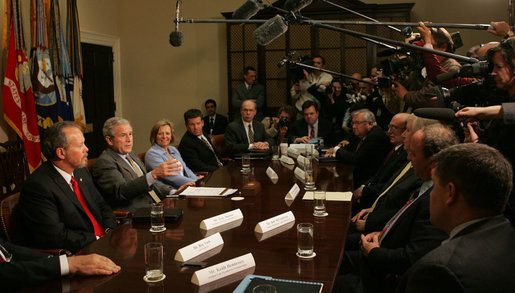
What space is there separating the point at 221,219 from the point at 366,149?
2.39 meters

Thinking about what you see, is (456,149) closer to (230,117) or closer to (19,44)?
(19,44)

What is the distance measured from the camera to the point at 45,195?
2477 millimetres

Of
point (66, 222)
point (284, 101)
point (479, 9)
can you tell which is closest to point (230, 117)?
point (284, 101)

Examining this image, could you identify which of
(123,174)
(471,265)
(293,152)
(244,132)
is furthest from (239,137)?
(471,265)

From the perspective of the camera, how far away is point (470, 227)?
1.32 meters

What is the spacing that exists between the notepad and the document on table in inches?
54.3

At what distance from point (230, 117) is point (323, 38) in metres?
1.97

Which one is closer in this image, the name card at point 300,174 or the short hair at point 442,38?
the short hair at point 442,38

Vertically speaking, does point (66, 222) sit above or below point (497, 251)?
below

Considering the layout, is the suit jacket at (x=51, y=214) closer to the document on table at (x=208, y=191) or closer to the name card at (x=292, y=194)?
the document on table at (x=208, y=191)

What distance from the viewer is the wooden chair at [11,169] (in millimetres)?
4453

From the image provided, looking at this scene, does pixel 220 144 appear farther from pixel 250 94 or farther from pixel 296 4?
pixel 296 4

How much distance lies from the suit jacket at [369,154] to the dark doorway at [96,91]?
446 centimetres

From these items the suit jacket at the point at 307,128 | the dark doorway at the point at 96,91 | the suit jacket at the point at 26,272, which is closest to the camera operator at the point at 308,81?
the suit jacket at the point at 307,128
